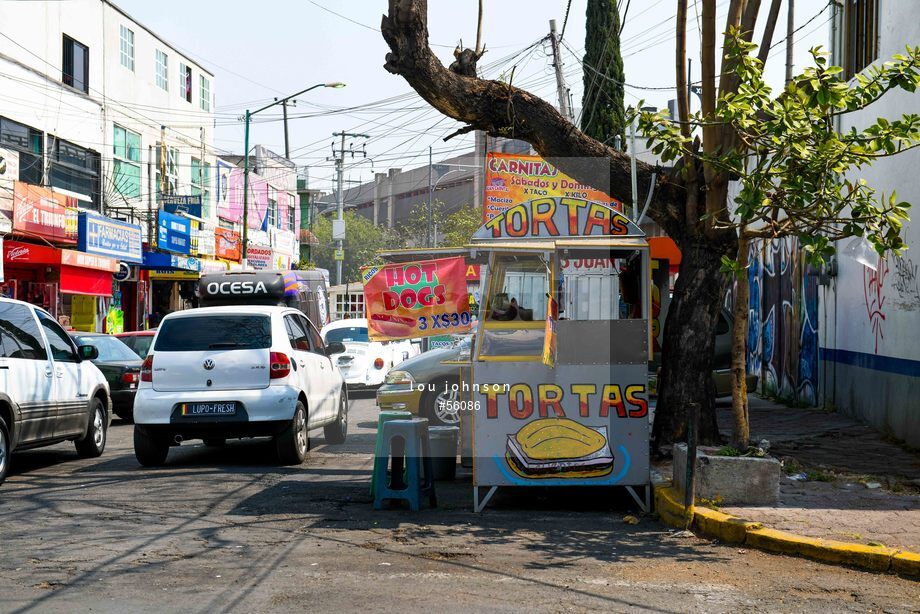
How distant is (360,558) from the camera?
679 cm

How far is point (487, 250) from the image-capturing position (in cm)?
888

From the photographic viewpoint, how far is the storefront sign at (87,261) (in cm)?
2431

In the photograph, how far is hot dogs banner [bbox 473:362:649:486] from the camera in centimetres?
845

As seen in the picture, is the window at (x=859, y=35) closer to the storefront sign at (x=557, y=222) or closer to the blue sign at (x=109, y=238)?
the storefront sign at (x=557, y=222)

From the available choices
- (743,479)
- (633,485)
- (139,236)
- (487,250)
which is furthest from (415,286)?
(139,236)

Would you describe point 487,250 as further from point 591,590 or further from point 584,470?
point 591,590

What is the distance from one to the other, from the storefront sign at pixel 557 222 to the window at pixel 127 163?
23.0 metres

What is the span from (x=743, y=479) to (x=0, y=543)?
5687mm

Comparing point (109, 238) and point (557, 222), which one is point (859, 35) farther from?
point (109, 238)

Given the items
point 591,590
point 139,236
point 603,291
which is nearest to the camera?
point 591,590

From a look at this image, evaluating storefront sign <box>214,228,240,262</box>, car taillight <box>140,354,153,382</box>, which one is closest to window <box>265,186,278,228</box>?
storefront sign <box>214,228,240,262</box>

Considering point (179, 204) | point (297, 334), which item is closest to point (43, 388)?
point (297, 334)

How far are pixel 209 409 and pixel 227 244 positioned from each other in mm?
28814

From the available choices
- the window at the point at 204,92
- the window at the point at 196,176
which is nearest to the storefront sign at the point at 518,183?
the window at the point at 196,176
